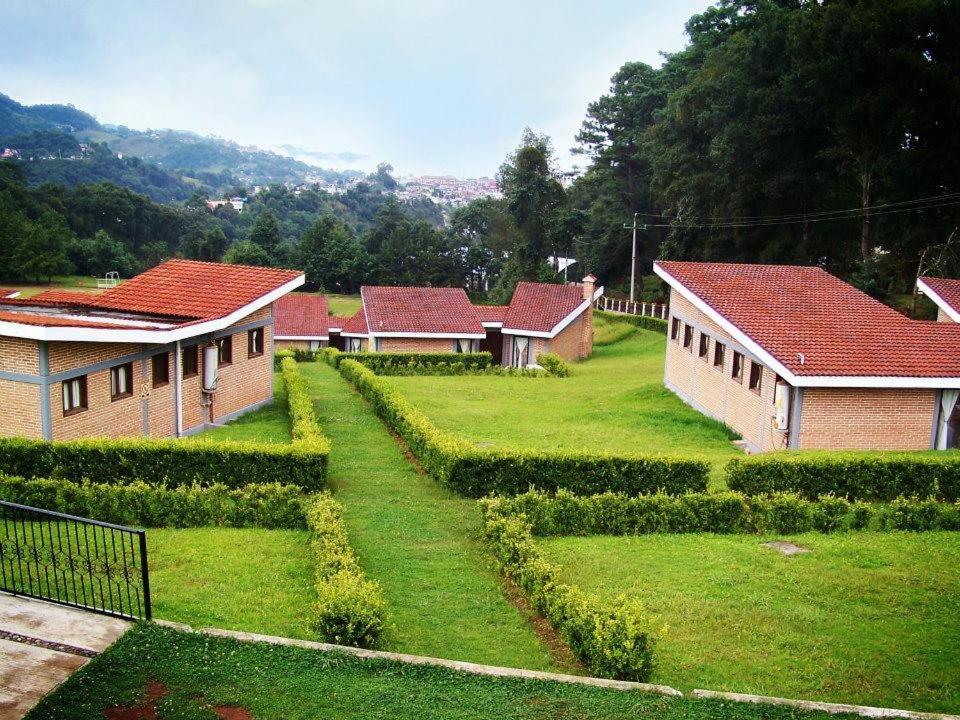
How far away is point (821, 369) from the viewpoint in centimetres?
1917

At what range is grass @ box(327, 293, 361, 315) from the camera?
7769 cm

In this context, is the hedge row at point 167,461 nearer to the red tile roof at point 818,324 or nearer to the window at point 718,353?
the red tile roof at point 818,324

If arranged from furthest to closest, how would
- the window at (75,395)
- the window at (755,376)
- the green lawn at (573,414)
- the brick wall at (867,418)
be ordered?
the window at (755,376) < the green lawn at (573,414) < the brick wall at (867,418) < the window at (75,395)

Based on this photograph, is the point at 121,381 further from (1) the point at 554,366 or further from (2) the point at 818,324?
(1) the point at 554,366

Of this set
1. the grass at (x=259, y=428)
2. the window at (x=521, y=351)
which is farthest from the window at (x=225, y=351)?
the window at (x=521, y=351)

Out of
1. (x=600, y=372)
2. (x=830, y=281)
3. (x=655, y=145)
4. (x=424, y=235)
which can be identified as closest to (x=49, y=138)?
(x=424, y=235)

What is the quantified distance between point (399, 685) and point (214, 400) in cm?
1515

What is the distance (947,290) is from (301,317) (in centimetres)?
3532

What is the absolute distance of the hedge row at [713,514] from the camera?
1451cm

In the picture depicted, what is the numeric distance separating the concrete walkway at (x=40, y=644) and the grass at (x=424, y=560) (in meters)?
2.99

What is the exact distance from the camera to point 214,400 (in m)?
21.9

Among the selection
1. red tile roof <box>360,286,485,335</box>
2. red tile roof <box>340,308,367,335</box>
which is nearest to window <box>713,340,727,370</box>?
red tile roof <box>360,286,485,335</box>

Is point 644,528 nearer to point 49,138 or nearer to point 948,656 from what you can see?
point 948,656

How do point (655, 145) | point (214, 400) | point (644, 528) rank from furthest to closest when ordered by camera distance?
point (655, 145) < point (214, 400) < point (644, 528)
